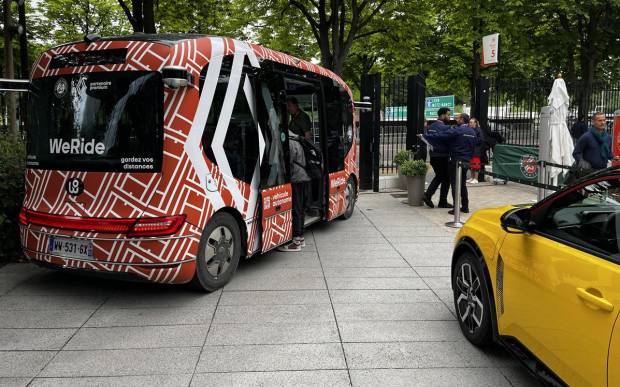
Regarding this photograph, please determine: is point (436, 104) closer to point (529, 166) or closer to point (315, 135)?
point (529, 166)

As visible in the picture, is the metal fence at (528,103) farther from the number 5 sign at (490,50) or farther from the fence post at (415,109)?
the fence post at (415,109)

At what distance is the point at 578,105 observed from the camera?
1611 centimetres

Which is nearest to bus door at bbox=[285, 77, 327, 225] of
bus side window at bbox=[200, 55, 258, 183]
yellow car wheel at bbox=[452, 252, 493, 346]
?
bus side window at bbox=[200, 55, 258, 183]

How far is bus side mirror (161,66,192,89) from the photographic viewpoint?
4.62m

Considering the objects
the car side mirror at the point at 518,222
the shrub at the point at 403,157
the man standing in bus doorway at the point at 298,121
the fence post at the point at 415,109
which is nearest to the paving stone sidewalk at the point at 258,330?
the car side mirror at the point at 518,222

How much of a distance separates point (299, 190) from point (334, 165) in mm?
1620

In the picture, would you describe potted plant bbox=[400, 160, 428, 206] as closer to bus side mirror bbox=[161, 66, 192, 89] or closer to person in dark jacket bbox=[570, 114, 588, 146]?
bus side mirror bbox=[161, 66, 192, 89]

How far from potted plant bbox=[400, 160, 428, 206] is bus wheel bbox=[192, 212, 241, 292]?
5.83 meters

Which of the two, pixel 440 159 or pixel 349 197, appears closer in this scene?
pixel 349 197

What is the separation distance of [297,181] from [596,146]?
543 cm

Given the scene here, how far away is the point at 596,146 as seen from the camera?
894 centimetres

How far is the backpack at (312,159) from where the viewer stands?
23.5ft

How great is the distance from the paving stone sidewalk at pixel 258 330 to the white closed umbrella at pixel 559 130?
461 centimetres

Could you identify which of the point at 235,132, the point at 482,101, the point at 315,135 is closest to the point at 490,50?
the point at 482,101
